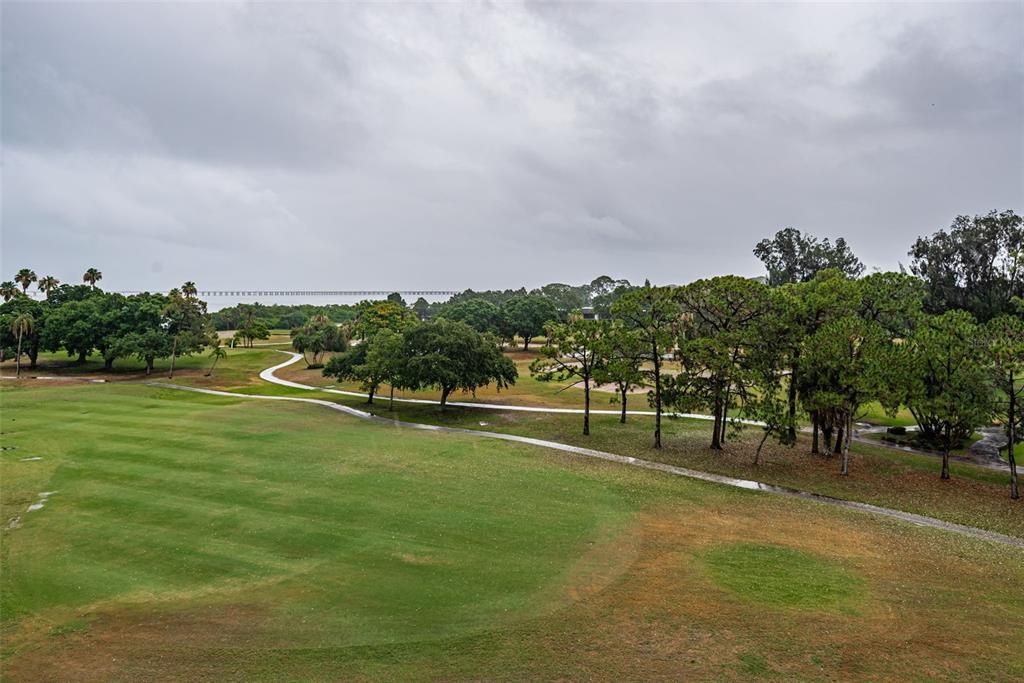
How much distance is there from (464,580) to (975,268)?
226 feet

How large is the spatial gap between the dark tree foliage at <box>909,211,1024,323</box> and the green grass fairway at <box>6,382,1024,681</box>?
49750 millimetres

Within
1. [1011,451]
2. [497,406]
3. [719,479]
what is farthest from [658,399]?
[497,406]

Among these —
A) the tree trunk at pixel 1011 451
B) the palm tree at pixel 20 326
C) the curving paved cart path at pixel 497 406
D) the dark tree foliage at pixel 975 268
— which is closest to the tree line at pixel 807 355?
the tree trunk at pixel 1011 451

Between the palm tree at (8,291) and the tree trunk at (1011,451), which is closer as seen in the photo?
the tree trunk at (1011,451)

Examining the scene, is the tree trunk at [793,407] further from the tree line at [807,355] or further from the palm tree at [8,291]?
the palm tree at [8,291]

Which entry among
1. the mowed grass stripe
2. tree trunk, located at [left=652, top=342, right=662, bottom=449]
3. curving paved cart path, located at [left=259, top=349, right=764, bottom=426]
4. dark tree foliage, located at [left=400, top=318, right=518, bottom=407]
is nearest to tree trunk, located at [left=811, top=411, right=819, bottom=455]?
curving paved cart path, located at [left=259, top=349, right=764, bottom=426]

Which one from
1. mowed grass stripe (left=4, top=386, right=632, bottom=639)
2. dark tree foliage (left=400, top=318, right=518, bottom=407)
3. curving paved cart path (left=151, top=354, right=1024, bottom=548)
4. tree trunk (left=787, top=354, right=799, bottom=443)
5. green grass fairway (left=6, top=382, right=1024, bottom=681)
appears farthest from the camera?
dark tree foliage (left=400, top=318, right=518, bottom=407)

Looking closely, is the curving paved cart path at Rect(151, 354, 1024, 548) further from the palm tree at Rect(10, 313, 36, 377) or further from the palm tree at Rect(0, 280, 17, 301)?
the palm tree at Rect(0, 280, 17, 301)

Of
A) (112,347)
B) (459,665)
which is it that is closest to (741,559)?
(459,665)

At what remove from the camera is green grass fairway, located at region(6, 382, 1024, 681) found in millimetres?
13477

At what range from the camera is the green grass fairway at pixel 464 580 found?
13477 mm

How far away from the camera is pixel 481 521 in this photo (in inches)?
888

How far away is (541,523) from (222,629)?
11.5 metres

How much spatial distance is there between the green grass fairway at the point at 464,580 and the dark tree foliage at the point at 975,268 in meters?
49.7
